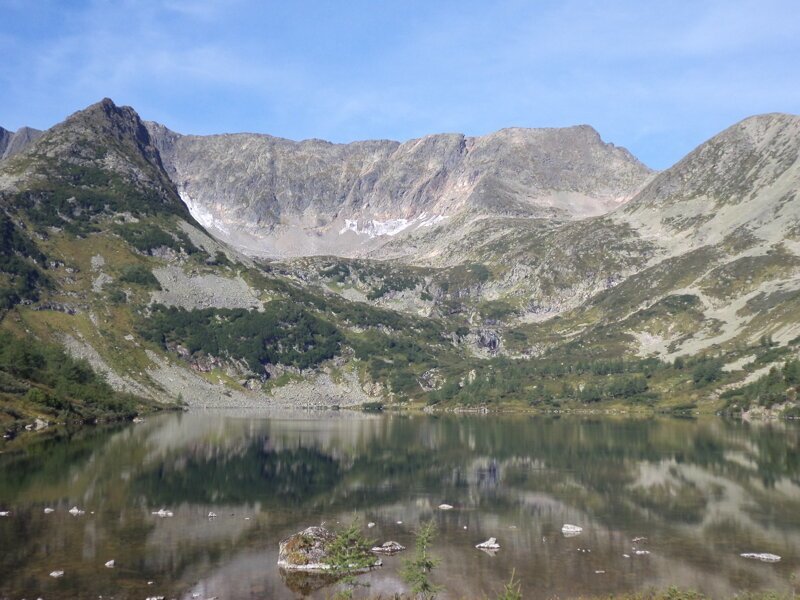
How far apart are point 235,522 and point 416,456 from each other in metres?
54.7

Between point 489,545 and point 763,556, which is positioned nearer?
point 763,556

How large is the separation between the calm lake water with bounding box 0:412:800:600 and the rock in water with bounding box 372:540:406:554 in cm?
179

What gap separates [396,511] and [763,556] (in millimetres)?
28785

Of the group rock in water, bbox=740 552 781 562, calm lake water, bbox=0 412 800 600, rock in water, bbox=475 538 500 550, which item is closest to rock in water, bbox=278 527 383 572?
calm lake water, bbox=0 412 800 600

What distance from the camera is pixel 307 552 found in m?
43.0

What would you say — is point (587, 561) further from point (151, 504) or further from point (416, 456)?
point (416, 456)

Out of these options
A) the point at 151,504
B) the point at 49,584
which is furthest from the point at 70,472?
the point at 49,584

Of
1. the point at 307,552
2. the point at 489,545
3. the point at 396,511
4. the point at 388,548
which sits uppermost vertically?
the point at 307,552

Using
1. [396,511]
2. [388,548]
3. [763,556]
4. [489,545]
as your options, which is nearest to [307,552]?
[388,548]

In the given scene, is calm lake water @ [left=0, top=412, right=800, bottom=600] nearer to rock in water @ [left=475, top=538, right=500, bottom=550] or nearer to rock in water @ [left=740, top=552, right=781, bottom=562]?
rock in water @ [left=475, top=538, right=500, bottom=550]

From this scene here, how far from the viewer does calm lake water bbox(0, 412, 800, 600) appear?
40344 mm

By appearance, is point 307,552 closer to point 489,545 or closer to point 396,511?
point 489,545

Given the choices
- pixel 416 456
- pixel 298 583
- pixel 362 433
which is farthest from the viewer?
pixel 362 433

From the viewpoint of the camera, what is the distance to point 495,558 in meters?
46.1
